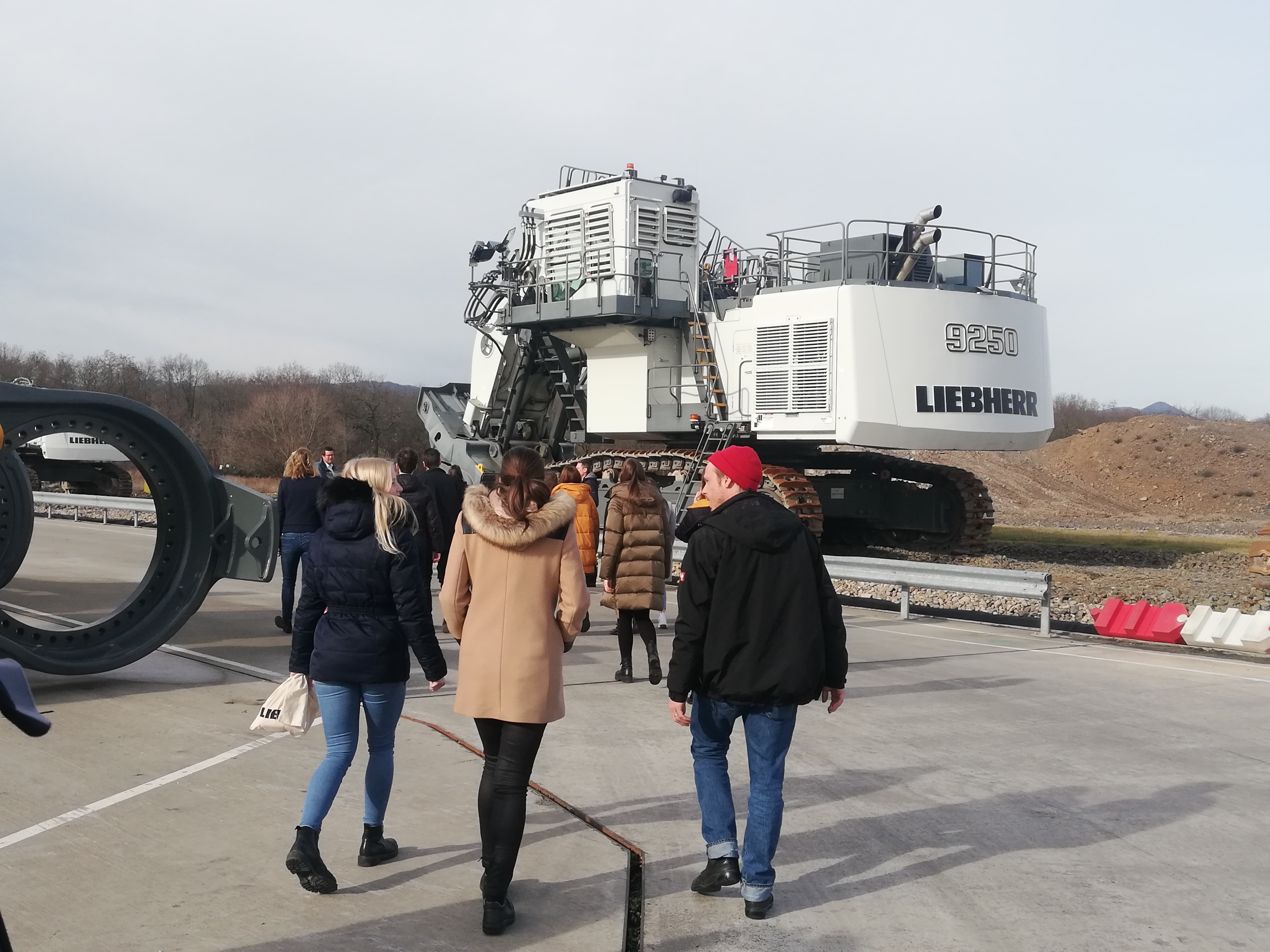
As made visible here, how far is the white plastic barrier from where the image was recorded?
10.8 metres

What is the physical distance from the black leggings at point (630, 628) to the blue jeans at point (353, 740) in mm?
4093

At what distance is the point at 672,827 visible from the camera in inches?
217

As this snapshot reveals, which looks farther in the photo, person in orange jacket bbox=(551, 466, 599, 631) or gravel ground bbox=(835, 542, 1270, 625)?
gravel ground bbox=(835, 542, 1270, 625)

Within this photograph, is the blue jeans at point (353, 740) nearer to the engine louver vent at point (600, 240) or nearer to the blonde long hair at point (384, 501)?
the blonde long hair at point (384, 501)

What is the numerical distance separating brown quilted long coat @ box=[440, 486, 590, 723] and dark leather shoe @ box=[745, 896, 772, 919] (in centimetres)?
103

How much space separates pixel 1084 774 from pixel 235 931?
4589mm

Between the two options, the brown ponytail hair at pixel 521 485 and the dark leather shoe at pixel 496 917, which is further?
the brown ponytail hair at pixel 521 485

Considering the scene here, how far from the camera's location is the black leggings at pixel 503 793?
4.31 m

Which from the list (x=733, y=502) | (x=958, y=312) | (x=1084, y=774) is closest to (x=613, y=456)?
(x=958, y=312)

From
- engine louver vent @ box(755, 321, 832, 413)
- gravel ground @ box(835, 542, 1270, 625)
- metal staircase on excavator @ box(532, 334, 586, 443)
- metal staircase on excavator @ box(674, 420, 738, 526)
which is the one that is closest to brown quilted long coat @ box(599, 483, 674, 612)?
gravel ground @ box(835, 542, 1270, 625)

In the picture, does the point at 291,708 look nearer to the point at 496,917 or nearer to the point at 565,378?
the point at 496,917

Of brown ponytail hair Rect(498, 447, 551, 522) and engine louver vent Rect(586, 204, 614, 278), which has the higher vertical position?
engine louver vent Rect(586, 204, 614, 278)

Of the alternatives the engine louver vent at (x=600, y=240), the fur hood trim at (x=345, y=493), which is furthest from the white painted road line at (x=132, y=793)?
the engine louver vent at (x=600, y=240)

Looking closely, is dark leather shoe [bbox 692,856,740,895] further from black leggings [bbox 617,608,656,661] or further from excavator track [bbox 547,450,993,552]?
excavator track [bbox 547,450,993,552]
